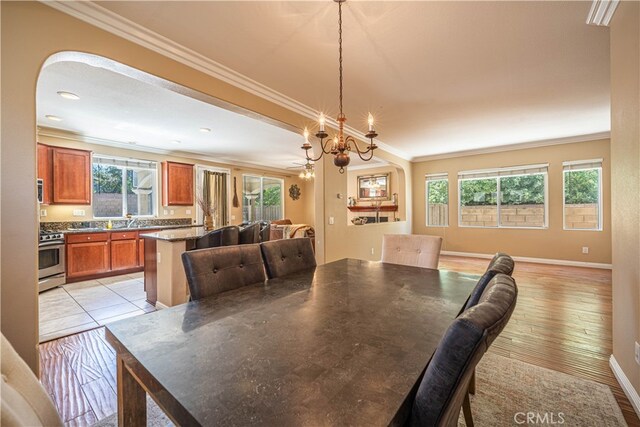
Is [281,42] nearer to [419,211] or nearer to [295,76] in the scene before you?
[295,76]

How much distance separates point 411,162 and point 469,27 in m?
5.31

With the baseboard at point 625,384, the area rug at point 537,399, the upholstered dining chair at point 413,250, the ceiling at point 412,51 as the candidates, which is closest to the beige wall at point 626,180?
the baseboard at point 625,384

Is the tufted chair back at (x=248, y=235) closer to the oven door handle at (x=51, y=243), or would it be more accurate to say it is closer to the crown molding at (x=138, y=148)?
the oven door handle at (x=51, y=243)

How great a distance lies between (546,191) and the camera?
18.3 feet

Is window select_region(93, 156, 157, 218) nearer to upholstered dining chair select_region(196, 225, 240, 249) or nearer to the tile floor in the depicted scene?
the tile floor

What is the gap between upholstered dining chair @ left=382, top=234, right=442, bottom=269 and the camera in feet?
7.49

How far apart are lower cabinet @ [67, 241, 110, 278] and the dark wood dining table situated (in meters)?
4.57

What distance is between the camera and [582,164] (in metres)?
5.24

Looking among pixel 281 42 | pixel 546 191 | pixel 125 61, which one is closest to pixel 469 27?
pixel 281 42

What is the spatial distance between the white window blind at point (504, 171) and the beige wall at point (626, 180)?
4528 mm

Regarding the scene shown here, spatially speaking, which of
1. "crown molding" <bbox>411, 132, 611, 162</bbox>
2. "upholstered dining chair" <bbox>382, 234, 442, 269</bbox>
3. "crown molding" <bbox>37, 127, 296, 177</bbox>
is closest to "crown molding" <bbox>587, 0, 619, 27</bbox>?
"upholstered dining chair" <bbox>382, 234, 442, 269</bbox>

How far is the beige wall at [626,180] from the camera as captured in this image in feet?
5.13

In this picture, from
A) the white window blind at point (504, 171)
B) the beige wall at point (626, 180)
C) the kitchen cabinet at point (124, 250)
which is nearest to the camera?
the beige wall at point (626, 180)

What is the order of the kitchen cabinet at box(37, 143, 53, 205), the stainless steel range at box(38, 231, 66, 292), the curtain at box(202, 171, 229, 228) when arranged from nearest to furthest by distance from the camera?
the stainless steel range at box(38, 231, 66, 292) → the kitchen cabinet at box(37, 143, 53, 205) → the curtain at box(202, 171, 229, 228)
